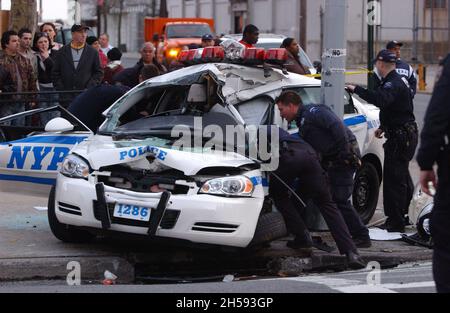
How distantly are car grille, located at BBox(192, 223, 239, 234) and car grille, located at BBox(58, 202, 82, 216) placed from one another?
110 cm

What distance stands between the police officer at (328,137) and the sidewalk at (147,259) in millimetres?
699

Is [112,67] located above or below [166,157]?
above

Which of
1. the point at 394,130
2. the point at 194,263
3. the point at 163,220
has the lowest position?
the point at 194,263

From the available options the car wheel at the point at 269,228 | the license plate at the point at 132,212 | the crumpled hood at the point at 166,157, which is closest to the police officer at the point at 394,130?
the car wheel at the point at 269,228

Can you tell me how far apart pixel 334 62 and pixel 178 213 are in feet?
8.69

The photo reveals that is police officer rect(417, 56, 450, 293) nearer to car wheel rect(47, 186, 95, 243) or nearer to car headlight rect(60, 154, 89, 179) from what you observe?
car headlight rect(60, 154, 89, 179)

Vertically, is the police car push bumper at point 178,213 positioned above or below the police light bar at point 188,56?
below

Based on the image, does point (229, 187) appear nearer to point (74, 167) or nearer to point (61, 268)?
point (74, 167)

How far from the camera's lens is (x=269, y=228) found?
8.57 meters

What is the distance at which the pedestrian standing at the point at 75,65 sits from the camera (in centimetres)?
1370

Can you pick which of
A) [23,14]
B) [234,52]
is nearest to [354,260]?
[234,52]

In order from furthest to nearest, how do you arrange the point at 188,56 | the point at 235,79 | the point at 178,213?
the point at 188,56
the point at 235,79
the point at 178,213

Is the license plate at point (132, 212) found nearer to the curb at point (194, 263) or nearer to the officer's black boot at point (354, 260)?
the curb at point (194, 263)
